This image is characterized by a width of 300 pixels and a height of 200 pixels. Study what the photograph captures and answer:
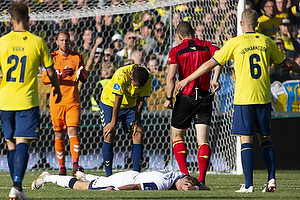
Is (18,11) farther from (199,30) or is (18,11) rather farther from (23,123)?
(199,30)

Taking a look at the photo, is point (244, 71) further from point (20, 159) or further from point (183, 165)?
point (20, 159)

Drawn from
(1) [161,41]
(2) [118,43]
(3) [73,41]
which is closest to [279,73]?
(1) [161,41]

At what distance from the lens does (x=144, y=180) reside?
17.9ft

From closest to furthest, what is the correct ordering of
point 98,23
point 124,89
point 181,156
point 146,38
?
point 181,156, point 124,89, point 146,38, point 98,23

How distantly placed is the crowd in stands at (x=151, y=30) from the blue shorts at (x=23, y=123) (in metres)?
5.73

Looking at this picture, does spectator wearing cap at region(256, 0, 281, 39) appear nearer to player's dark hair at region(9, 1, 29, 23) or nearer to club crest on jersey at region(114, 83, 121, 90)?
club crest on jersey at region(114, 83, 121, 90)

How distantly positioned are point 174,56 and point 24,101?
2.34 meters

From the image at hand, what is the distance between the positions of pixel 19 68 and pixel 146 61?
6.39m

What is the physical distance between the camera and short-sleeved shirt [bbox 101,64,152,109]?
22.9 feet

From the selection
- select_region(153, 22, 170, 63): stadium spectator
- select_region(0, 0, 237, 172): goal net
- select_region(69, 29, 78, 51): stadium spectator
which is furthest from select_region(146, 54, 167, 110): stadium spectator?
select_region(69, 29, 78, 51): stadium spectator

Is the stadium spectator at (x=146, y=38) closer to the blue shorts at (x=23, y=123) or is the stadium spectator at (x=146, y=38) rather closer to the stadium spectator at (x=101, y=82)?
the stadium spectator at (x=101, y=82)

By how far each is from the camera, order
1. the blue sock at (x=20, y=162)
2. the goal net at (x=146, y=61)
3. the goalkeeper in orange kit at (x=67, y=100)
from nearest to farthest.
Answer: the blue sock at (x=20, y=162), the goalkeeper in orange kit at (x=67, y=100), the goal net at (x=146, y=61)

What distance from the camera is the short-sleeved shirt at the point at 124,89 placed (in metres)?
6.97

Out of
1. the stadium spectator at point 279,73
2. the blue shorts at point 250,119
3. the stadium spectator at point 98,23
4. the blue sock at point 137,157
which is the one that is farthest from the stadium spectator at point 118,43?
the blue shorts at point 250,119
